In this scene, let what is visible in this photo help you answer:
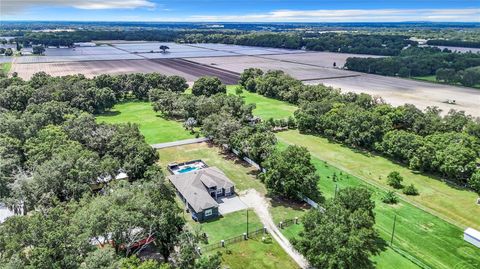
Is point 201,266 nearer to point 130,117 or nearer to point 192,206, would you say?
point 192,206

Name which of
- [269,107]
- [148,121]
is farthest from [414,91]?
[148,121]

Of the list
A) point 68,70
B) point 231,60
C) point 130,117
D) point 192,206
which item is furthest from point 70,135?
point 231,60

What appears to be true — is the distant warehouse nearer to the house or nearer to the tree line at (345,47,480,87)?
the house

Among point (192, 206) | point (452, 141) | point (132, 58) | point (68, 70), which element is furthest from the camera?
point (132, 58)

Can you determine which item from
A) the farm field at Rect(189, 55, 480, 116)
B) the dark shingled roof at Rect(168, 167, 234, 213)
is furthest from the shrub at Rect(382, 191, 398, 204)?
the farm field at Rect(189, 55, 480, 116)

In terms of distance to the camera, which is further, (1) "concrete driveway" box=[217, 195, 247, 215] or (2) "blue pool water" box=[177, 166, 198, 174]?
(2) "blue pool water" box=[177, 166, 198, 174]

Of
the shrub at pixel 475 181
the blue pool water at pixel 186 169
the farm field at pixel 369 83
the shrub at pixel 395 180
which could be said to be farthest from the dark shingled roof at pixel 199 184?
the farm field at pixel 369 83

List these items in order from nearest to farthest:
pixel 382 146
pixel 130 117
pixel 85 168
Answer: pixel 85 168 → pixel 382 146 → pixel 130 117
